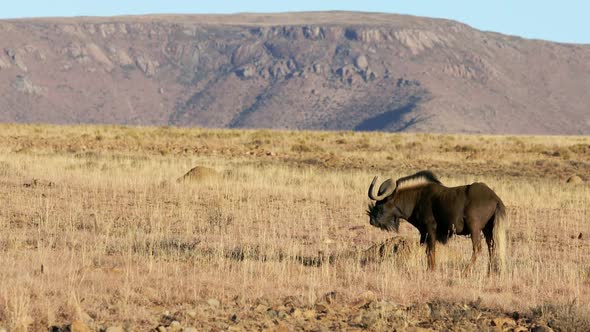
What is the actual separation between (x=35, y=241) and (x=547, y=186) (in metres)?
15.6

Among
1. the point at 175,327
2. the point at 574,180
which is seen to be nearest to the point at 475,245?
the point at 175,327

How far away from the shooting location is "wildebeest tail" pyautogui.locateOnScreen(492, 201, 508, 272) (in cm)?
1041

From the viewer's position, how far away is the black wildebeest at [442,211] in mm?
10461

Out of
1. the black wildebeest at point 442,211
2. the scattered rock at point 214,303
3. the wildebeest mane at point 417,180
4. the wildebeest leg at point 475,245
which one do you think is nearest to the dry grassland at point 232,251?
the scattered rock at point 214,303

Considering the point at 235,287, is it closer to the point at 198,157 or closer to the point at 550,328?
the point at 550,328

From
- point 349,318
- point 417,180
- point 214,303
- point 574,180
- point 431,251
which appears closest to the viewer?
point 349,318

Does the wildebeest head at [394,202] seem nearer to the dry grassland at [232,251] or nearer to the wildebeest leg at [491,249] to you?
the dry grassland at [232,251]

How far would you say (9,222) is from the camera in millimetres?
14078

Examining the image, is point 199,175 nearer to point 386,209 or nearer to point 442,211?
point 386,209

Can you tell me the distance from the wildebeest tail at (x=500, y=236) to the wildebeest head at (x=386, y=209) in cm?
108

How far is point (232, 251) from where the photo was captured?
1187 centimetres

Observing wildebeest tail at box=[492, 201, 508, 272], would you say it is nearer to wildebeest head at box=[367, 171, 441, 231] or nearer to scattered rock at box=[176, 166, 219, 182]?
wildebeest head at box=[367, 171, 441, 231]

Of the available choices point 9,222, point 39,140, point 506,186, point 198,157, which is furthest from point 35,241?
point 39,140

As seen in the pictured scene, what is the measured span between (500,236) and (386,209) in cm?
131
